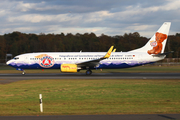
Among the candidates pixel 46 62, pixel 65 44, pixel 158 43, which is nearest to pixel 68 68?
pixel 46 62

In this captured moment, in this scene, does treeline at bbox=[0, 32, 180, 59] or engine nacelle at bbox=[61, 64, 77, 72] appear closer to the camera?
engine nacelle at bbox=[61, 64, 77, 72]

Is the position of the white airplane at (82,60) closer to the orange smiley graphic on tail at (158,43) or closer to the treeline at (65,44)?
the orange smiley graphic on tail at (158,43)

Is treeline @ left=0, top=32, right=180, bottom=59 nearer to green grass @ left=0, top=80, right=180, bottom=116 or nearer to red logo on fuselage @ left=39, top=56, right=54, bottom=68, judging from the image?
red logo on fuselage @ left=39, top=56, right=54, bottom=68

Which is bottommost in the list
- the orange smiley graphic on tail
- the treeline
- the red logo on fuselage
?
the red logo on fuselage

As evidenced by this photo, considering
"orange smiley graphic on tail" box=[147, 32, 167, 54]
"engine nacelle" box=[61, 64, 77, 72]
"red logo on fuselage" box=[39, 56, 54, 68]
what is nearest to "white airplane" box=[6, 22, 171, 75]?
"red logo on fuselage" box=[39, 56, 54, 68]

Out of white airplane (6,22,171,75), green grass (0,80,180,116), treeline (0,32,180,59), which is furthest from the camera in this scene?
treeline (0,32,180,59)

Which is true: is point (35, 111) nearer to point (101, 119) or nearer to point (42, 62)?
point (101, 119)

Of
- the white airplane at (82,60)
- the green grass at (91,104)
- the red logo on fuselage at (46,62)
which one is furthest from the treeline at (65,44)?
the green grass at (91,104)

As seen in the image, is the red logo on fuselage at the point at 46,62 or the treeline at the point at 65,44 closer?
the red logo on fuselage at the point at 46,62

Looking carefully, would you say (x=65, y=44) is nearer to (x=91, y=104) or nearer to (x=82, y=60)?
(x=82, y=60)

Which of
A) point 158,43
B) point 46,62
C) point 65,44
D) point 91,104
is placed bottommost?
point 91,104

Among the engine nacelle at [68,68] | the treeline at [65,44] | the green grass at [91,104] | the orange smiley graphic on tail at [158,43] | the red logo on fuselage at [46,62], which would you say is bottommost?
the green grass at [91,104]

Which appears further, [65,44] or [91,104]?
[65,44]

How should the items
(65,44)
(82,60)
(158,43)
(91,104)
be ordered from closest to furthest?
1. (91,104)
2. (82,60)
3. (158,43)
4. (65,44)
